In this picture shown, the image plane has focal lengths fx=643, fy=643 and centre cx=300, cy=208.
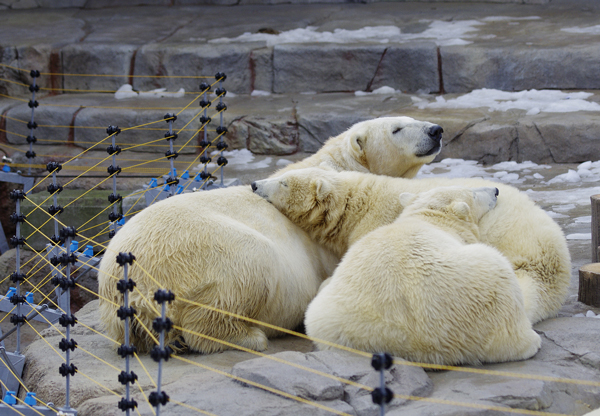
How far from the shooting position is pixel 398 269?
2668 mm

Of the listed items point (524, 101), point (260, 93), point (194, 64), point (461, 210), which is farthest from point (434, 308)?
point (194, 64)

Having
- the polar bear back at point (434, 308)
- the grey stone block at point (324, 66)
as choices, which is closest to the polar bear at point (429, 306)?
the polar bear back at point (434, 308)

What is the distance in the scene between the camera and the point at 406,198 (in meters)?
3.38

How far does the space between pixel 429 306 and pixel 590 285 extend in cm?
141

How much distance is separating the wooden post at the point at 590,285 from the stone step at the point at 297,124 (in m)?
3.49

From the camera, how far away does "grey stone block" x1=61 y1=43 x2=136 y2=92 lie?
913 centimetres

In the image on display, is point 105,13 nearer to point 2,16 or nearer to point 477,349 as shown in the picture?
point 2,16

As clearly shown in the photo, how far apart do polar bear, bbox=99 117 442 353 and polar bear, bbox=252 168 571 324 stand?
193 mm

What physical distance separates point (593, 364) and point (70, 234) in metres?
2.20

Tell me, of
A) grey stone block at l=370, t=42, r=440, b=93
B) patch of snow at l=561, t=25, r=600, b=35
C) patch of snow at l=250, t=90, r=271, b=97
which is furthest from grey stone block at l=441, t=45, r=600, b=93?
patch of snow at l=250, t=90, r=271, b=97

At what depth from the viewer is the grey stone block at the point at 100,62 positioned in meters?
9.13

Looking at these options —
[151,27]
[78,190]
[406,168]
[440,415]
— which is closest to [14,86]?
[151,27]

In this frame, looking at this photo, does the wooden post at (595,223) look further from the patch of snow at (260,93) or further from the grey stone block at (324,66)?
the patch of snow at (260,93)

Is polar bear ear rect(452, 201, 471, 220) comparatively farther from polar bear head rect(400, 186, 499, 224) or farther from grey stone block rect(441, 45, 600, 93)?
grey stone block rect(441, 45, 600, 93)
